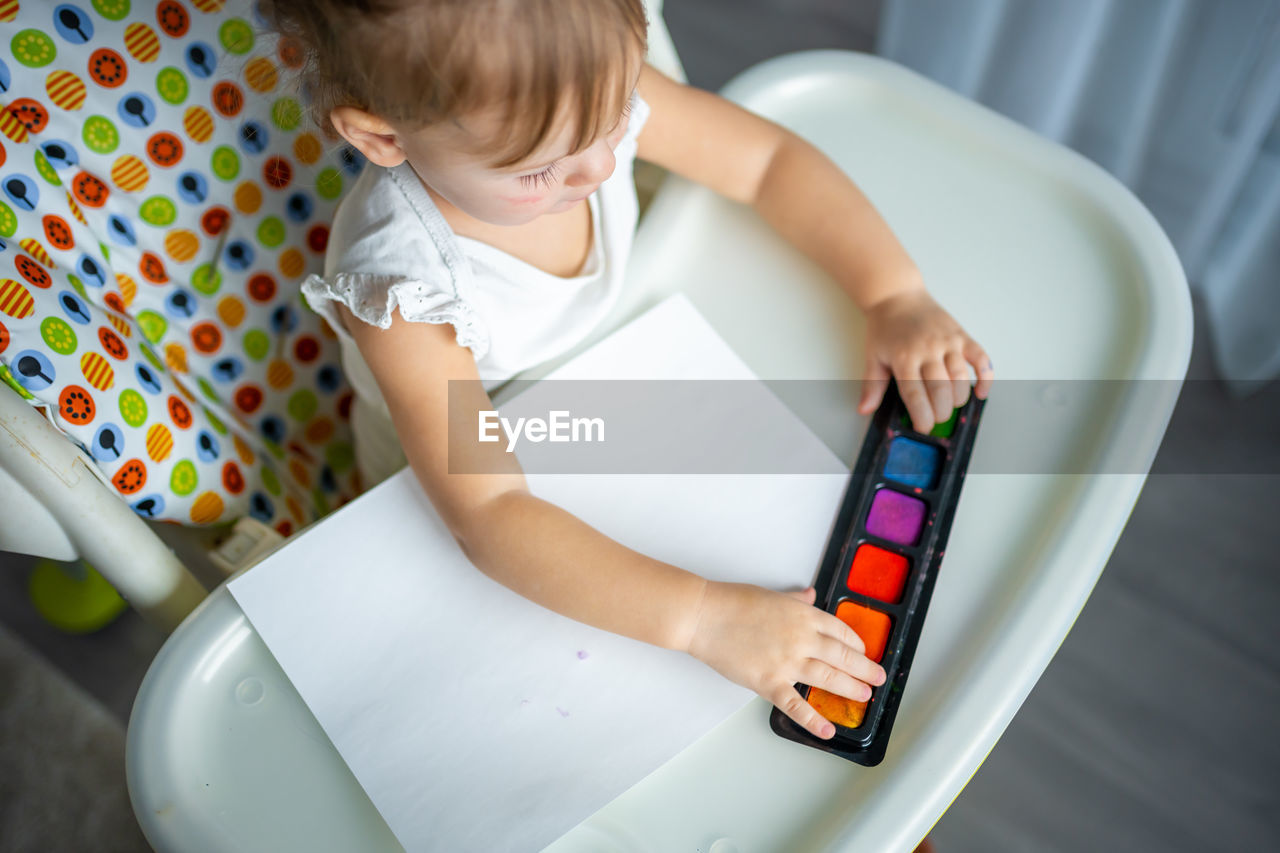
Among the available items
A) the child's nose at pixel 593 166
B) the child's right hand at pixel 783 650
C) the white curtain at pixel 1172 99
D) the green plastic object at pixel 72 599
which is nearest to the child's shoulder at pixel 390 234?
the child's nose at pixel 593 166

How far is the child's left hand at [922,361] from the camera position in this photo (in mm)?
538

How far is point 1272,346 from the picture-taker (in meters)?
1.04

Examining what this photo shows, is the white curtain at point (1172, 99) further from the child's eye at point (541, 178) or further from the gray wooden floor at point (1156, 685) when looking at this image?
the child's eye at point (541, 178)

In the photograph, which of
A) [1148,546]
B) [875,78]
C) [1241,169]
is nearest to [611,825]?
[875,78]

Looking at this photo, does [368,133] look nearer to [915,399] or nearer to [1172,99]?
[915,399]

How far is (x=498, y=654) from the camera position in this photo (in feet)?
1.61

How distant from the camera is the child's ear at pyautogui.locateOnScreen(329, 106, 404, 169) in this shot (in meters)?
0.43

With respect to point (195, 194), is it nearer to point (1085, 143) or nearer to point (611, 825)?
point (611, 825)

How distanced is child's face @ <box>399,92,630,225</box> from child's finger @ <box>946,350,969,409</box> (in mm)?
233

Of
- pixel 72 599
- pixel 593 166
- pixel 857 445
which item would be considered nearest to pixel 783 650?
pixel 857 445

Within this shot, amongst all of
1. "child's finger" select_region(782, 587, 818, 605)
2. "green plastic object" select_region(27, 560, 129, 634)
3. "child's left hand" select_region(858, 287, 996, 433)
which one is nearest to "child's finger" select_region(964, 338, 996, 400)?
"child's left hand" select_region(858, 287, 996, 433)

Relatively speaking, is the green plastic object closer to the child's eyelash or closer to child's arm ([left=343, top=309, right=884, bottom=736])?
Answer: child's arm ([left=343, top=309, right=884, bottom=736])

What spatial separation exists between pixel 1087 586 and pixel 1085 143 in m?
0.81

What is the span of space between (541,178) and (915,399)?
9.7 inches
